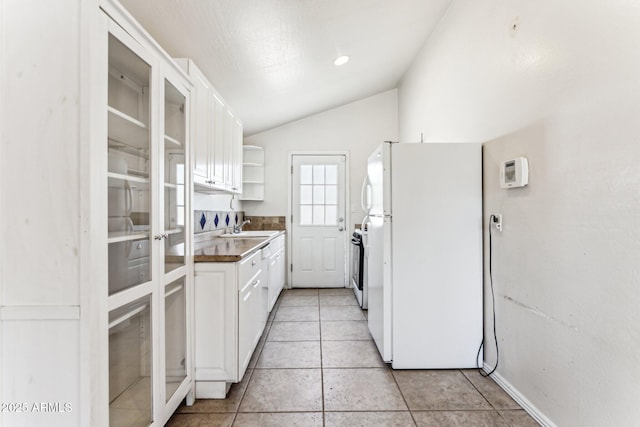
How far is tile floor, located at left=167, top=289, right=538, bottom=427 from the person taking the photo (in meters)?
1.72

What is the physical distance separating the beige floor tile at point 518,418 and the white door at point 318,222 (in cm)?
294

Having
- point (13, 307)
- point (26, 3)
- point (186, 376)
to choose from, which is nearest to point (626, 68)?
point (26, 3)

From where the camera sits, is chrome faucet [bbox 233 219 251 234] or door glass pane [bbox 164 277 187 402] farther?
chrome faucet [bbox 233 219 251 234]

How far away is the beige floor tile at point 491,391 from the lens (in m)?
1.85

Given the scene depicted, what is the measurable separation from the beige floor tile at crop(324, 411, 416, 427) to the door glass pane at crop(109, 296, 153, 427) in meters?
0.91

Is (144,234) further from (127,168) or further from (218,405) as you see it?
(218,405)

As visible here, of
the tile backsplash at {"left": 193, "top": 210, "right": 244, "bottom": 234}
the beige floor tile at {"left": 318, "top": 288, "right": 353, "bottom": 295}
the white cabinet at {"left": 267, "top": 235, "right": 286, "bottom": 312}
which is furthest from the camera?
the beige floor tile at {"left": 318, "top": 288, "right": 353, "bottom": 295}

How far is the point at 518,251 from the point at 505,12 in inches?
60.2

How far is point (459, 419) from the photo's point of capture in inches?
67.7

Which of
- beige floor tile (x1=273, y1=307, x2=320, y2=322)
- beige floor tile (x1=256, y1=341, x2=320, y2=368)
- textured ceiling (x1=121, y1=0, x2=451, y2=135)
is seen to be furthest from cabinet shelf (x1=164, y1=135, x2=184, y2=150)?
beige floor tile (x1=273, y1=307, x2=320, y2=322)

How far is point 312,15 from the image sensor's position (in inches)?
90.6

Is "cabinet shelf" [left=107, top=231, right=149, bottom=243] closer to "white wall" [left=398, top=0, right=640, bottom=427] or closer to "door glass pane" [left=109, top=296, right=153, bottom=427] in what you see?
"door glass pane" [left=109, top=296, right=153, bottom=427]

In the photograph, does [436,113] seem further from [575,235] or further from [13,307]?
[13,307]

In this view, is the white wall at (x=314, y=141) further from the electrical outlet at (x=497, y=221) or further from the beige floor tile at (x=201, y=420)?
the beige floor tile at (x=201, y=420)
